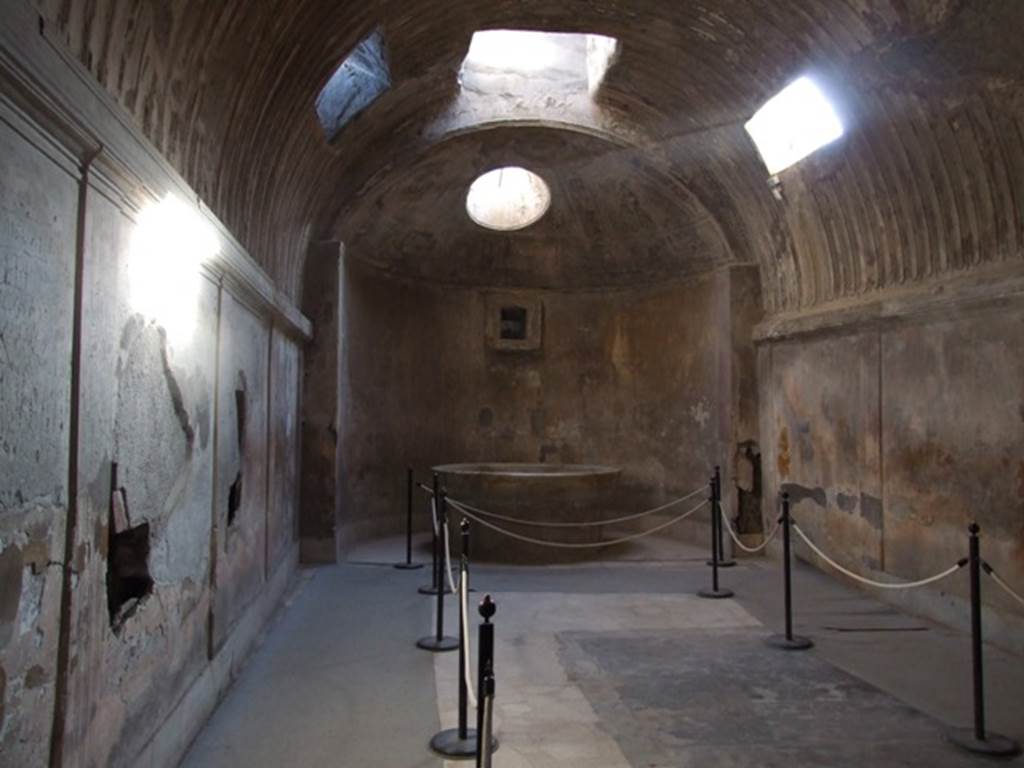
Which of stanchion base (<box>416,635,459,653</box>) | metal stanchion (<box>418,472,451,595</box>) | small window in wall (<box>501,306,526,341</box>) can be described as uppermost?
small window in wall (<box>501,306,526,341</box>)

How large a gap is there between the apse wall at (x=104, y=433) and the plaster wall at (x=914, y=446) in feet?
20.5

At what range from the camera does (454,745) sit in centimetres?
459

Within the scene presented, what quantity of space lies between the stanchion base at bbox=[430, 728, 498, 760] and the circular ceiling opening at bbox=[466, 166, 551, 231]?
9461 millimetres

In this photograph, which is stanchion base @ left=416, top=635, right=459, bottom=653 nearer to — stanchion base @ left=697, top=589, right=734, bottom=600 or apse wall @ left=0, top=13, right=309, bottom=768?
apse wall @ left=0, top=13, right=309, bottom=768

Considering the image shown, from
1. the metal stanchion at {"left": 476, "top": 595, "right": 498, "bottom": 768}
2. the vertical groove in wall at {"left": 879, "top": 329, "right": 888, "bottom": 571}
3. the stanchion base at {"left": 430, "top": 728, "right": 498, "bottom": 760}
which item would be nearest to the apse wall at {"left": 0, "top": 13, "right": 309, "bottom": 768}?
the stanchion base at {"left": 430, "top": 728, "right": 498, "bottom": 760}

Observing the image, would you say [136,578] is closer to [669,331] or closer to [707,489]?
[707,489]

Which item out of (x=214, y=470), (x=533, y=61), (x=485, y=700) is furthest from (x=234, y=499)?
(x=533, y=61)

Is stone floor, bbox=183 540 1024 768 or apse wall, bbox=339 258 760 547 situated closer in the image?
stone floor, bbox=183 540 1024 768

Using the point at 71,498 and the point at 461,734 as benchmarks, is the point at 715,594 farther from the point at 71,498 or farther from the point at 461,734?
the point at 71,498

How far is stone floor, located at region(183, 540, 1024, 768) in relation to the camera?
4.61 meters

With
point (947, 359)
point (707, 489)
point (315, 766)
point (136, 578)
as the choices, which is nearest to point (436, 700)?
point (315, 766)

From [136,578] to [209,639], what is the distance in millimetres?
1506

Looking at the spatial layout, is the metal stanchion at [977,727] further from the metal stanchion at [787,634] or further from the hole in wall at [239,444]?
the hole in wall at [239,444]

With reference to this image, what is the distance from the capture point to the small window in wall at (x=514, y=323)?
1379cm
